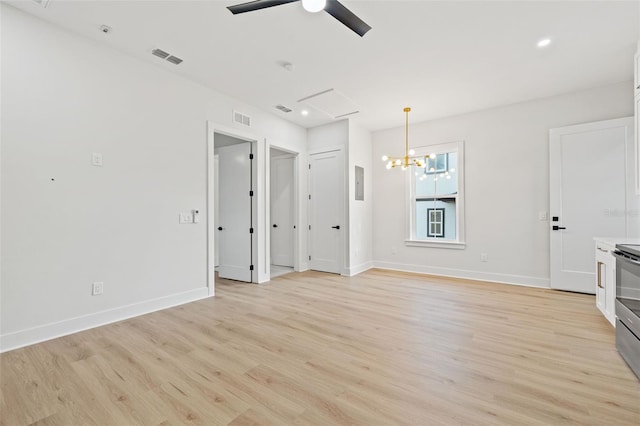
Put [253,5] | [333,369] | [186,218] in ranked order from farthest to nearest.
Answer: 1. [186,218]
2. [333,369]
3. [253,5]

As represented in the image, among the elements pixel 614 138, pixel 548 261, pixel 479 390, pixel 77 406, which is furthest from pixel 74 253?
pixel 614 138

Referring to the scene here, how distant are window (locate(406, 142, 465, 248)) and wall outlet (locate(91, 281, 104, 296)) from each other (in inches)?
191

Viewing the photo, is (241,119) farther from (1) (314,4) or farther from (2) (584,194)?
(2) (584,194)

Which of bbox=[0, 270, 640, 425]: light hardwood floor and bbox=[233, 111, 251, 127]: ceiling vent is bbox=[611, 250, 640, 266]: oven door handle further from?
bbox=[233, 111, 251, 127]: ceiling vent

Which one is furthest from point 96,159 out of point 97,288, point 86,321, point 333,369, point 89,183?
point 333,369

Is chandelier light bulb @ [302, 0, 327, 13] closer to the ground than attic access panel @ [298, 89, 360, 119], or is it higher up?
closer to the ground

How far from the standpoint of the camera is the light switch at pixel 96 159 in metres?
3.00

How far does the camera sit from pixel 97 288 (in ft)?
9.86

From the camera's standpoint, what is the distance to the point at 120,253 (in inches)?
125

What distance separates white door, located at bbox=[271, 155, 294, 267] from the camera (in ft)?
20.5

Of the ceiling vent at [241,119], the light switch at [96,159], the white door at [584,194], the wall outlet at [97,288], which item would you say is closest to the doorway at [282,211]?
the ceiling vent at [241,119]

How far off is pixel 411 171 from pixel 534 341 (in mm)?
3751

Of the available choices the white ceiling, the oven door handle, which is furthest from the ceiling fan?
the oven door handle

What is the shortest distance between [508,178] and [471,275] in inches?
69.2
